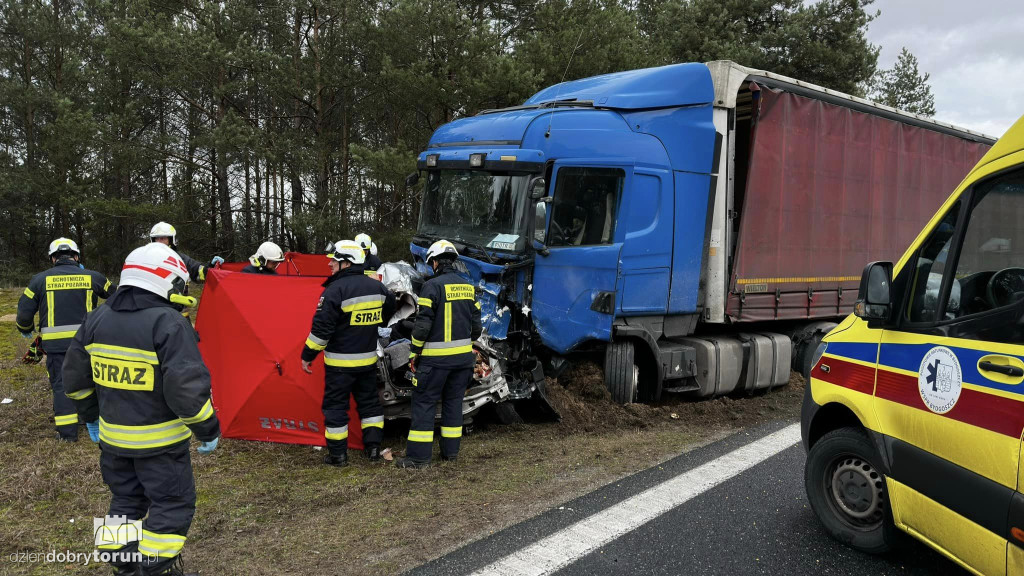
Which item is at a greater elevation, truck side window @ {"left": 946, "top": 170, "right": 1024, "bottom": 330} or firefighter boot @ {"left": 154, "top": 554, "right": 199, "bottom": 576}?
truck side window @ {"left": 946, "top": 170, "right": 1024, "bottom": 330}

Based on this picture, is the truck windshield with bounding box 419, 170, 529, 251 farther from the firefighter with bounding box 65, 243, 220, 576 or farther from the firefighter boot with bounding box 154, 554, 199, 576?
the firefighter boot with bounding box 154, 554, 199, 576

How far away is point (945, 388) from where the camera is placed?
2.75 metres

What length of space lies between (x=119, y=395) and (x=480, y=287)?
336 centimetres

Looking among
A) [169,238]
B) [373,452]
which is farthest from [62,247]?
[373,452]

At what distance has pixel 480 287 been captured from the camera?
19.5 ft

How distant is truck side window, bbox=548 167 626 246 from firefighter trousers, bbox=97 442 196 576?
3659 mm

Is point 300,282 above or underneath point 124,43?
underneath

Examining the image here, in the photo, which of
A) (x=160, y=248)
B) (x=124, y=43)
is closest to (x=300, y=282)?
(x=160, y=248)

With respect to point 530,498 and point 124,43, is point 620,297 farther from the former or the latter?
point 124,43

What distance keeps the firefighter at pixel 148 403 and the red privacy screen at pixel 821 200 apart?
5493 millimetres

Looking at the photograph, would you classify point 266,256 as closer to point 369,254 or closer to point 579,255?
point 369,254

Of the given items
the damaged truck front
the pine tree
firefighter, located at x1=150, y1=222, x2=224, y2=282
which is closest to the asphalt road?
the damaged truck front

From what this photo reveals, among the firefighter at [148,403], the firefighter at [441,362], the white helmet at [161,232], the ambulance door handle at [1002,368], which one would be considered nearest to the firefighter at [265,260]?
the white helmet at [161,232]

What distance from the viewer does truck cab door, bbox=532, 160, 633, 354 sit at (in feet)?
19.4
